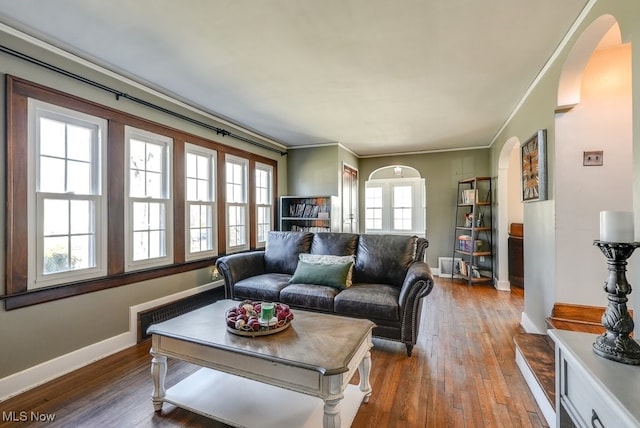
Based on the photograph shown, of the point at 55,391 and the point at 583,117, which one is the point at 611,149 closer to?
the point at 583,117

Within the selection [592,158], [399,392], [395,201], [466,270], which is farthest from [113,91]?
[466,270]

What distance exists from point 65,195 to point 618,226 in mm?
3399

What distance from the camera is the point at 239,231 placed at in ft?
14.5

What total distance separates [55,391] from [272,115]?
3297 mm

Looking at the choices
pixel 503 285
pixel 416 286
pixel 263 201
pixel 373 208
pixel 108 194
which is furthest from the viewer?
pixel 373 208

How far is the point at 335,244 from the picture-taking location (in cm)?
349

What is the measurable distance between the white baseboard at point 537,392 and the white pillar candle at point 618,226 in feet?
3.73

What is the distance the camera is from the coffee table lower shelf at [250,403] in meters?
1.69

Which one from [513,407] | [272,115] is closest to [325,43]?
[272,115]

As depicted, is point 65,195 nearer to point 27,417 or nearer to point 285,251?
point 27,417

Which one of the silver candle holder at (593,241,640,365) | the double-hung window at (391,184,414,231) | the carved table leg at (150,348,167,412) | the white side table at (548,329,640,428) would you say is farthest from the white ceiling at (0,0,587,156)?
the double-hung window at (391,184,414,231)

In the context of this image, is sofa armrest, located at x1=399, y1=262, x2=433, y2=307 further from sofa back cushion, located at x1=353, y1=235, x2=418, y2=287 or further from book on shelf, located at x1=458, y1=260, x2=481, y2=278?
book on shelf, located at x1=458, y1=260, x2=481, y2=278

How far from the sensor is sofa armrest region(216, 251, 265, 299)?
10.8ft

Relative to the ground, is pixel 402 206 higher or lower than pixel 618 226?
higher
